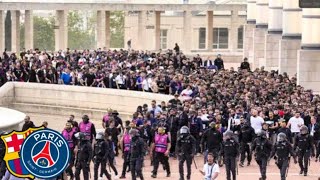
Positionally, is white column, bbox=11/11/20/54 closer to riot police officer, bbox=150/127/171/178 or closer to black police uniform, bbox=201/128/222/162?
riot police officer, bbox=150/127/171/178

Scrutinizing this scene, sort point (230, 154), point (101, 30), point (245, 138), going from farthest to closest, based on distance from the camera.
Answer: point (101, 30) < point (245, 138) < point (230, 154)

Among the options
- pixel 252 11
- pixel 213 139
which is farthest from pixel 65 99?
pixel 252 11

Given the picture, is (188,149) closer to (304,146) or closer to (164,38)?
(304,146)

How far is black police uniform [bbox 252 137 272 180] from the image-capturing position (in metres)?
25.1

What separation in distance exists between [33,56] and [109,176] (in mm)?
21207

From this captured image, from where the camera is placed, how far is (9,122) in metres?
30.8

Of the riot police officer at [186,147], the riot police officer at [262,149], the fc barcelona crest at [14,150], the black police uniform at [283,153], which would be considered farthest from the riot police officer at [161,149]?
the fc barcelona crest at [14,150]

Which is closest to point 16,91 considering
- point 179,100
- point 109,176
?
point 179,100

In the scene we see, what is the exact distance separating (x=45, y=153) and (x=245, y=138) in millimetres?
15353

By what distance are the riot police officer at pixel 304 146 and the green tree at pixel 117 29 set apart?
85.2 meters

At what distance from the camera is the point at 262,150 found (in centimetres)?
2512

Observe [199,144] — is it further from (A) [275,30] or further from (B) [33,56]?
(A) [275,30]

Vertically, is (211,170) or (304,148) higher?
(211,170)

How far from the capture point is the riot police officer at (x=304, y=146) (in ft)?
86.2
